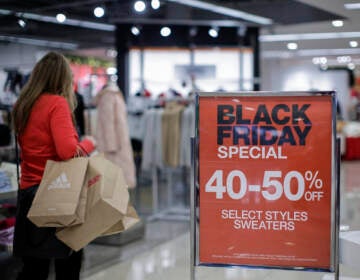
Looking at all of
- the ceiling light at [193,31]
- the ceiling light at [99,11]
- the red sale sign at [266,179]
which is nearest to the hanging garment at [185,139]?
the ceiling light at [99,11]

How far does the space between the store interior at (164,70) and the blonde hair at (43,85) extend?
0.70 meters

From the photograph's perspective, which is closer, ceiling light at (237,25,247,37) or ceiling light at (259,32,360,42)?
ceiling light at (259,32,360,42)

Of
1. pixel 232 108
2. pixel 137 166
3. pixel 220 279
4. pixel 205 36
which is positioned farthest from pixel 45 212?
pixel 205 36

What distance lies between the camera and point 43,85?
3000 millimetres

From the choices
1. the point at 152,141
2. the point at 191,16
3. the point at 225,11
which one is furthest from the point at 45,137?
the point at 191,16

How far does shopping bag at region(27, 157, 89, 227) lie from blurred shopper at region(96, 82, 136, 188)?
9.71ft

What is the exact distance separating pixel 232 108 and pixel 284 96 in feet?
0.86

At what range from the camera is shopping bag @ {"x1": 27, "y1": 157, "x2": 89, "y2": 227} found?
9.34 ft

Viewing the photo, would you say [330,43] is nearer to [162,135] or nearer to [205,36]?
[162,135]

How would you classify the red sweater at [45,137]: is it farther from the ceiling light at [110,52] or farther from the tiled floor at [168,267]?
the ceiling light at [110,52]

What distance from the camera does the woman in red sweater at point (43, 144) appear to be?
9.61ft

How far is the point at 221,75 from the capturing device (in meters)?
11.1

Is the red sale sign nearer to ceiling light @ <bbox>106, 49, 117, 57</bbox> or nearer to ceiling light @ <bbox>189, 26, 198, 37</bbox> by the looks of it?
ceiling light @ <bbox>189, 26, 198, 37</bbox>

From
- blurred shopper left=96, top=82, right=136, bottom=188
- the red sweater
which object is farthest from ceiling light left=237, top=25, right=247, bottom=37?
the red sweater
